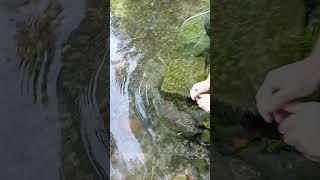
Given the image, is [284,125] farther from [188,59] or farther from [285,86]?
[188,59]

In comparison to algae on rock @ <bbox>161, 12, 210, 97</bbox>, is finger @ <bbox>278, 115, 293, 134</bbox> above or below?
below

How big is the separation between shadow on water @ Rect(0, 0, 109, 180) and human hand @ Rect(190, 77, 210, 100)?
6.4 inches

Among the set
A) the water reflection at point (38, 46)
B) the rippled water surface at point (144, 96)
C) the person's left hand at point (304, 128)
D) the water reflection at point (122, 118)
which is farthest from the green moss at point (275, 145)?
the water reflection at point (38, 46)

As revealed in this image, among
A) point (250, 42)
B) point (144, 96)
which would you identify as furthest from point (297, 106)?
point (144, 96)

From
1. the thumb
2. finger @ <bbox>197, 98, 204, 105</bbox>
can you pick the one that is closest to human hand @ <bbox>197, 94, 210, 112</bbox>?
finger @ <bbox>197, 98, 204, 105</bbox>

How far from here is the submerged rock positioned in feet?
2.49

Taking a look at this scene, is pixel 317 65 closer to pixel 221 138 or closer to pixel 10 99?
pixel 221 138

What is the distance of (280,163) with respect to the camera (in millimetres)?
736

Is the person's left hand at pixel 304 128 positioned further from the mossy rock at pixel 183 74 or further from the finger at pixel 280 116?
the mossy rock at pixel 183 74

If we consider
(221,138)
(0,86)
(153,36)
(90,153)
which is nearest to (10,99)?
(0,86)

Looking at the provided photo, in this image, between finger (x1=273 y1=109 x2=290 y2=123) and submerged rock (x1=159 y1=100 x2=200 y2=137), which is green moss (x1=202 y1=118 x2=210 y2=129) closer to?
submerged rock (x1=159 y1=100 x2=200 y2=137)

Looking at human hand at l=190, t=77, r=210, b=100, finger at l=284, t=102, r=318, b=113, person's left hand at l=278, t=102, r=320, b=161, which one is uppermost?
human hand at l=190, t=77, r=210, b=100

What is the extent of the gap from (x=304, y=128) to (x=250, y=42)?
0.58 feet

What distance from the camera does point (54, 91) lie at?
31.1 inches
